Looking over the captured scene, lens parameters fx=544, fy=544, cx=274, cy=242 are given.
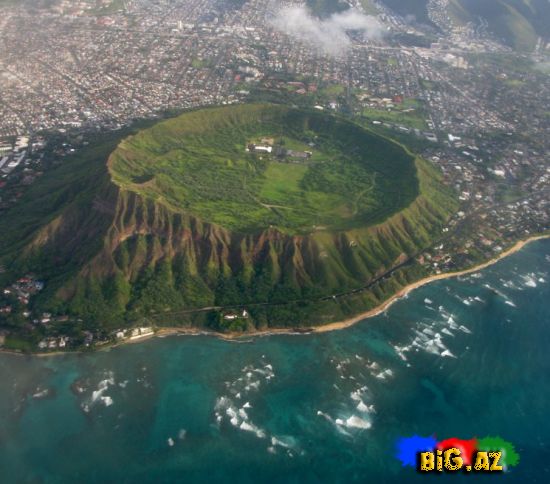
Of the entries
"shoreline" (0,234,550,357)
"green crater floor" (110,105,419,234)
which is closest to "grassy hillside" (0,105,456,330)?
"shoreline" (0,234,550,357)

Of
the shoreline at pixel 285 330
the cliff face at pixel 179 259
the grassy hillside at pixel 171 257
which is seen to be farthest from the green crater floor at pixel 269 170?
the shoreline at pixel 285 330

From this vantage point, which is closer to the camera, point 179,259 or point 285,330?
point 285,330

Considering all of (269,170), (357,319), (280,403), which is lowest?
(280,403)

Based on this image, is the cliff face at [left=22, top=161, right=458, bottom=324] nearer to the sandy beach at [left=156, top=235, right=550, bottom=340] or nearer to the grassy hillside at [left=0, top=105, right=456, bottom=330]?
the grassy hillside at [left=0, top=105, right=456, bottom=330]

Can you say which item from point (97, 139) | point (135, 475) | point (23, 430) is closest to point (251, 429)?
point (135, 475)

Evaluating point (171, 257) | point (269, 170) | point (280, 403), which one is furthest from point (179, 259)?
point (269, 170)

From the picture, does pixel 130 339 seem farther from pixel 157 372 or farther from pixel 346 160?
pixel 346 160

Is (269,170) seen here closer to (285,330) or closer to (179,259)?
(179,259)
